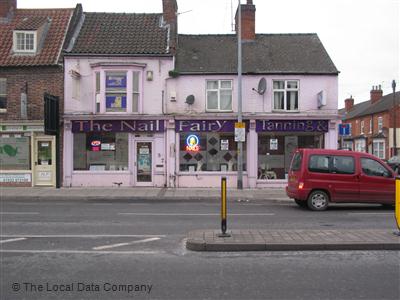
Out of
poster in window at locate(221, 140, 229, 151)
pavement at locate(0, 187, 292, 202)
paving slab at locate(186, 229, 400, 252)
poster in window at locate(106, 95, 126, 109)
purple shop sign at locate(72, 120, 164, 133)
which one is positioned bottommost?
pavement at locate(0, 187, 292, 202)

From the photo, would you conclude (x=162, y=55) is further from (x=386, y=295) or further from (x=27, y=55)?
(x=386, y=295)

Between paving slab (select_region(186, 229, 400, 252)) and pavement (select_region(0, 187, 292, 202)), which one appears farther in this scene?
pavement (select_region(0, 187, 292, 202))

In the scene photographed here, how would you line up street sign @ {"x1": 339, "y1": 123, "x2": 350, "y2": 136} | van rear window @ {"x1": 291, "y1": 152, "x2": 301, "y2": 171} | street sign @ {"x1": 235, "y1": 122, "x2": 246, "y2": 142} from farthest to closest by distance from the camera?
street sign @ {"x1": 339, "y1": 123, "x2": 350, "y2": 136}
street sign @ {"x1": 235, "y1": 122, "x2": 246, "y2": 142}
van rear window @ {"x1": 291, "y1": 152, "x2": 301, "y2": 171}

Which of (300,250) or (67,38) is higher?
(67,38)

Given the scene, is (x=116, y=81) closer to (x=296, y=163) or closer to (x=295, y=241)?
(x=296, y=163)

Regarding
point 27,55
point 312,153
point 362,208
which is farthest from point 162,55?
point 362,208

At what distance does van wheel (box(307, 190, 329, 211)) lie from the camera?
1441 centimetres

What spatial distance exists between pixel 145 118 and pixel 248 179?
5523 mm

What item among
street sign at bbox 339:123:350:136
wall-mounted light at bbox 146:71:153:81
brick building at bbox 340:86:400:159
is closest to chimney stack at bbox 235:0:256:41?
wall-mounted light at bbox 146:71:153:81

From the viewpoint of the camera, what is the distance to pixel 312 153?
47.8 ft

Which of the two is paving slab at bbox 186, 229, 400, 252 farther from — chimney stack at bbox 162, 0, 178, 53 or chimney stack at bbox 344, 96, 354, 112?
chimney stack at bbox 344, 96, 354, 112

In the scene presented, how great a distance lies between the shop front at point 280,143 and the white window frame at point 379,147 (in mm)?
30850

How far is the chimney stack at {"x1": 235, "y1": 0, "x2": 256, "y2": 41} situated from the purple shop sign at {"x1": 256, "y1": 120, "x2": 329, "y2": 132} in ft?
16.7

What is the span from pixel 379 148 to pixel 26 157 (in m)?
40.4
